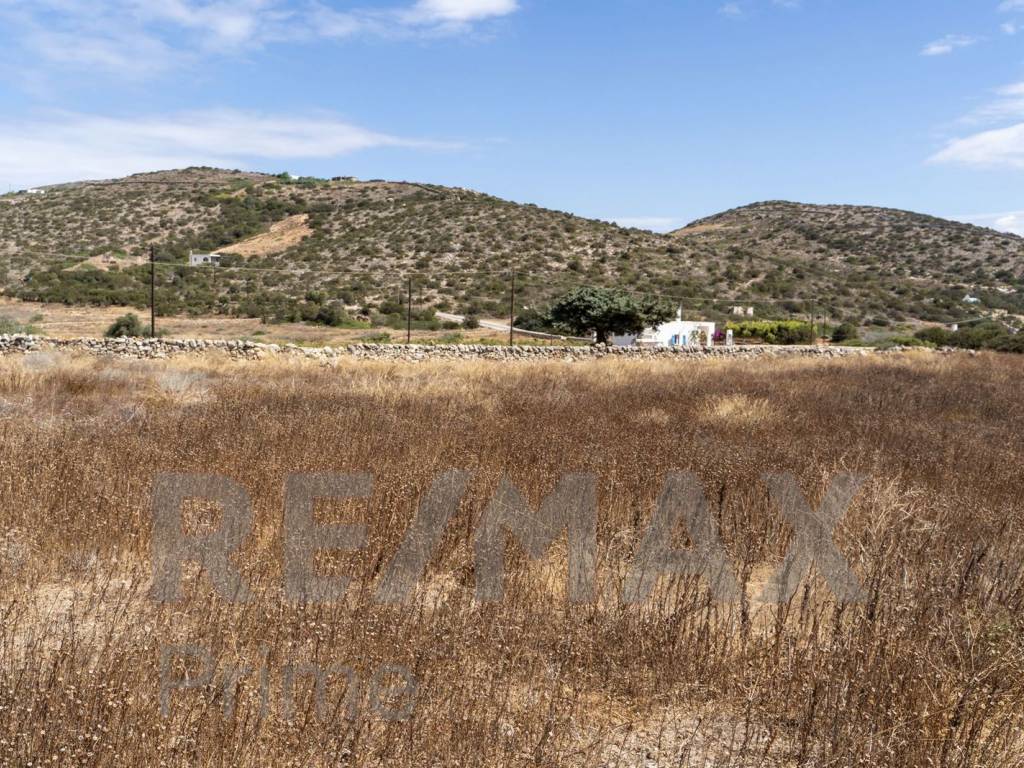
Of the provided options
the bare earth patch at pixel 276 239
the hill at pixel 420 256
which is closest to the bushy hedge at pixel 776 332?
the hill at pixel 420 256

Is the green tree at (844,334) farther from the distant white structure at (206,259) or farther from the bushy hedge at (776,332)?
the distant white structure at (206,259)

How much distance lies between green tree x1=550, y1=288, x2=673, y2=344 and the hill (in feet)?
31.5

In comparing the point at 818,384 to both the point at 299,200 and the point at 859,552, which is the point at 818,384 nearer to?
the point at 859,552

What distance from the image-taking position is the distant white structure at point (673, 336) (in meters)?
28.6

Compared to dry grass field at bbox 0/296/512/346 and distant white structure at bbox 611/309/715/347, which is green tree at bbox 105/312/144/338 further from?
distant white structure at bbox 611/309/715/347

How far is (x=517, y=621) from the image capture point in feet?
12.2

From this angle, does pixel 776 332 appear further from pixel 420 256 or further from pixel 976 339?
pixel 420 256

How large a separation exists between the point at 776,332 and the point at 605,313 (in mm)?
11396

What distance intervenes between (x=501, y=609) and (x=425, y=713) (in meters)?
0.96

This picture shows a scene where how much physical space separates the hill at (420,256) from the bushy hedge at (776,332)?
5.64 m

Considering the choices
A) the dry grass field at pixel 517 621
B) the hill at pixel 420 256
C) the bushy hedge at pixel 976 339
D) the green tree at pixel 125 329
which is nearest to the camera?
the dry grass field at pixel 517 621

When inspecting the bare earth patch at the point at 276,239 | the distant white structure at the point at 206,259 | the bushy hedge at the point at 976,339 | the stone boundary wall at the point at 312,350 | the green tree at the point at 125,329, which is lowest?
the stone boundary wall at the point at 312,350

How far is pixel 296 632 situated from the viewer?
343 centimetres

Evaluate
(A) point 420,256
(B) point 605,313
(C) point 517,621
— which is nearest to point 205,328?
(B) point 605,313
